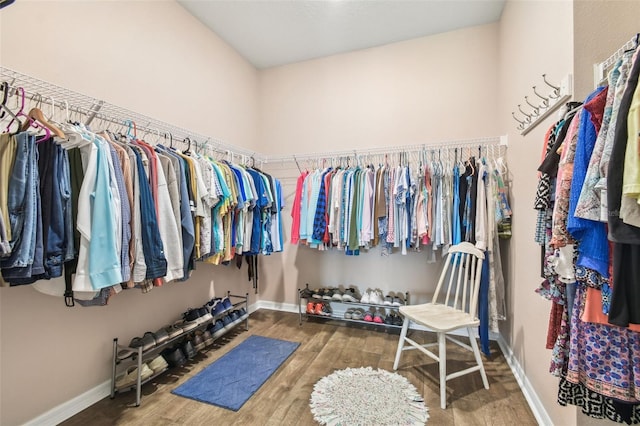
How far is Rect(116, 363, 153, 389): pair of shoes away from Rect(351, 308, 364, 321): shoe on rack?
1881 mm

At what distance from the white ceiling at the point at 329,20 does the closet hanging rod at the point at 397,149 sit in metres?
1.17

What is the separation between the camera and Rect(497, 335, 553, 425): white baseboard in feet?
5.10

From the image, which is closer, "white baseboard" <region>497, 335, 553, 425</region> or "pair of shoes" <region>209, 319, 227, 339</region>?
"white baseboard" <region>497, 335, 553, 425</region>

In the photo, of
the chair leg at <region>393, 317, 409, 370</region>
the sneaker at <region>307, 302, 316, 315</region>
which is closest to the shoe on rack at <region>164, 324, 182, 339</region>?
the sneaker at <region>307, 302, 316, 315</region>

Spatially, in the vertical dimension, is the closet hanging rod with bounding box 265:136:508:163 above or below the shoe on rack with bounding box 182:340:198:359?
above

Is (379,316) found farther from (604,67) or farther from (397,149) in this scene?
(604,67)

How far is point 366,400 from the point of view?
1.78 metres

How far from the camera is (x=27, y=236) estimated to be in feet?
3.84

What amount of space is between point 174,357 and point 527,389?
2.48 meters

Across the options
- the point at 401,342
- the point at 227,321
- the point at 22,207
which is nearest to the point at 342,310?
the point at 401,342

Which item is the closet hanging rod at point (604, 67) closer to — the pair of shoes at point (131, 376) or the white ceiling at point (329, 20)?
the white ceiling at point (329, 20)

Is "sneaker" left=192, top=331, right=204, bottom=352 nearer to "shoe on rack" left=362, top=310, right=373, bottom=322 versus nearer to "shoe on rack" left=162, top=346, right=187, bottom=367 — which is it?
"shoe on rack" left=162, top=346, right=187, bottom=367

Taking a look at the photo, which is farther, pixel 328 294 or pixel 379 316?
pixel 328 294

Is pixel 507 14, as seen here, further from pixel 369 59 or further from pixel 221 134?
pixel 221 134
